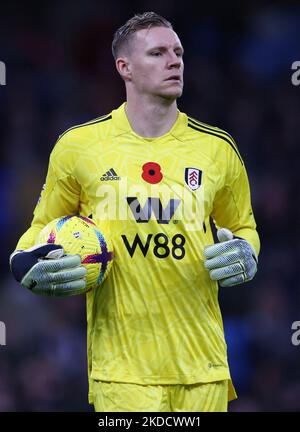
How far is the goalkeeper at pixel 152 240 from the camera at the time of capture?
507 cm

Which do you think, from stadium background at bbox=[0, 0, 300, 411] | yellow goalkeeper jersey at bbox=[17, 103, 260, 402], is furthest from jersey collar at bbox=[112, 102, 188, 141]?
stadium background at bbox=[0, 0, 300, 411]

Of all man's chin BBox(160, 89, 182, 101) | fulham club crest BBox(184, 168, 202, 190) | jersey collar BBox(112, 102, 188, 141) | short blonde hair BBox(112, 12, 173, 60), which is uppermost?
short blonde hair BBox(112, 12, 173, 60)

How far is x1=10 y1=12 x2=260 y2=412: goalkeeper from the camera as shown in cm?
507

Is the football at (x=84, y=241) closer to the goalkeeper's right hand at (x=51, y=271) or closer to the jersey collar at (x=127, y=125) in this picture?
the goalkeeper's right hand at (x=51, y=271)

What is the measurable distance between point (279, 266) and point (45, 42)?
3.28 m

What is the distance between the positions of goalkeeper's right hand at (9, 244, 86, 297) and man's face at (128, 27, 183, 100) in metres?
1.07

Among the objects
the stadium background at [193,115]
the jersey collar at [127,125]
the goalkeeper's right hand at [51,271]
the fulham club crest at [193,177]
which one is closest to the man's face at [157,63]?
the jersey collar at [127,125]

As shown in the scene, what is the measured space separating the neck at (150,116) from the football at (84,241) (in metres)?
0.67

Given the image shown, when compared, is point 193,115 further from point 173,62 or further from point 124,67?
point 173,62

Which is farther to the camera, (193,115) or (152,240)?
(193,115)

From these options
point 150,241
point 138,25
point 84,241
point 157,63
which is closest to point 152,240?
point 150,241

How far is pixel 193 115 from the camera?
378 inches

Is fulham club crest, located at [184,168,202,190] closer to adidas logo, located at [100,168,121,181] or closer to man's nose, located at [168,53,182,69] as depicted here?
adidas logo, located at [100,168,121,181]

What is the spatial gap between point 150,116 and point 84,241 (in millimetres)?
872
